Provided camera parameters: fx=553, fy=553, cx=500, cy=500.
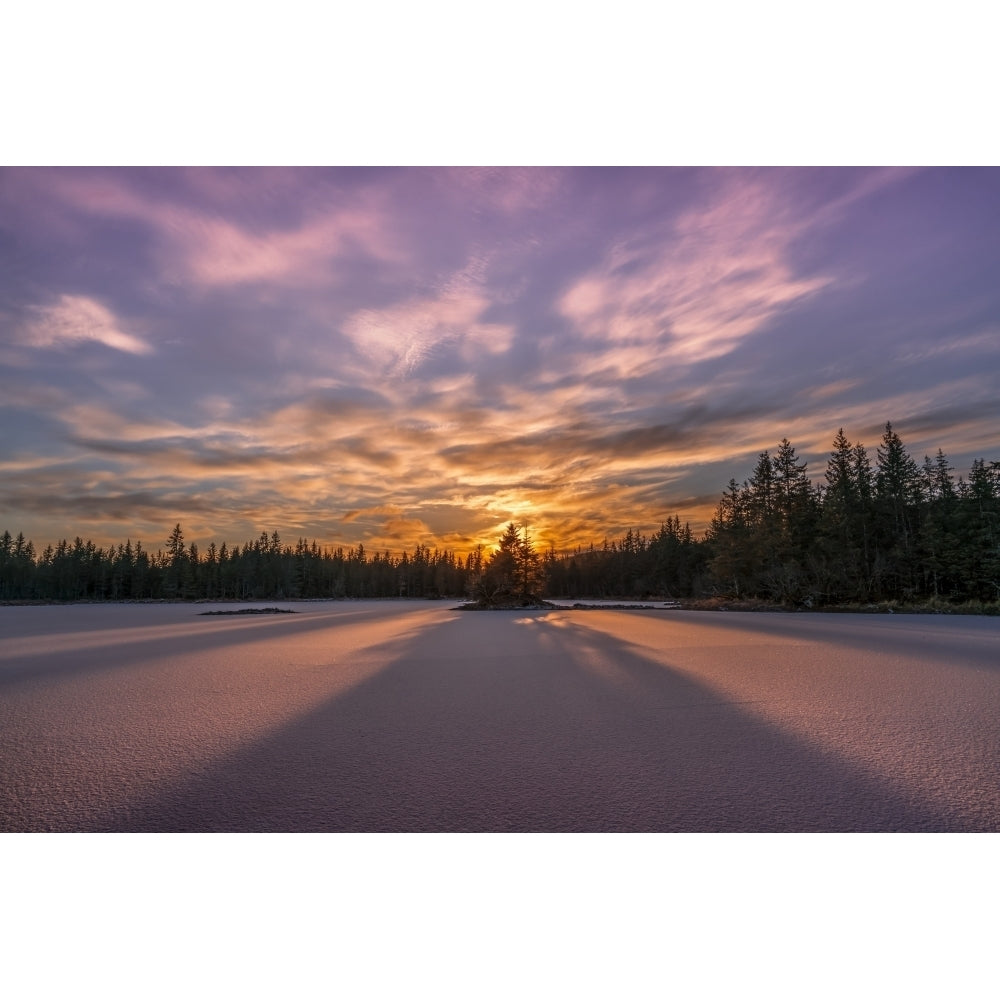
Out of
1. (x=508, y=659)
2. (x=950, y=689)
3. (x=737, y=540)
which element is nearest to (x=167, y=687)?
(x=508, y=659)

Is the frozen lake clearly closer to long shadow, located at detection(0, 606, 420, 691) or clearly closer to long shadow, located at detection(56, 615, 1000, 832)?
long shadow, located at detection(56, 615, 1000, 832)

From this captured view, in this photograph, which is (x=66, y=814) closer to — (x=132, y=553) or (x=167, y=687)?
(x=167, y=687)

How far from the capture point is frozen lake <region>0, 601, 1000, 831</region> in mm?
2965

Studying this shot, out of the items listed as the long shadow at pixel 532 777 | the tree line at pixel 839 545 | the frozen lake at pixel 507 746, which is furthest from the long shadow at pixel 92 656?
the tree line at pixel 839 545

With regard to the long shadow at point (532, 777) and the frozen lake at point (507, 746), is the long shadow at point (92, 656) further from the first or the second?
the long shadow at point (532, 777)

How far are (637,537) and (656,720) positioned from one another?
12767 cm

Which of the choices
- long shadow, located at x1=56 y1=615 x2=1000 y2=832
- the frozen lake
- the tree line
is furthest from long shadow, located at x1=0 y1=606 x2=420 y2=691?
the tree line

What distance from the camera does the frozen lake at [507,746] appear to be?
2965mm

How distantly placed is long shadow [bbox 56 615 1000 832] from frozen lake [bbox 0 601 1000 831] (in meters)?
0.02

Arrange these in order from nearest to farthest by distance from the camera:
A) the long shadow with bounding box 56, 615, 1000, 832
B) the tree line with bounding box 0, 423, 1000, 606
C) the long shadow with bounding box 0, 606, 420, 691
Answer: the long shadow with bounding box 56, 615, 1000, 832 < the long shadow with bounding box 0, 606, 420, 691 < the tree line with bounding box 0, 423, 1000, 606

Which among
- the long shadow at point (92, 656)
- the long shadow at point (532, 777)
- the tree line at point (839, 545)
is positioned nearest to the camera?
the long shadow at point (532, 777)

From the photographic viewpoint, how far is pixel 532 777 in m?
3.50

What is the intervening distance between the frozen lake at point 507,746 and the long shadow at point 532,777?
0.02 m

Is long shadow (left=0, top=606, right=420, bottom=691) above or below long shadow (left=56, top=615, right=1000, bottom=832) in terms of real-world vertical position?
below
